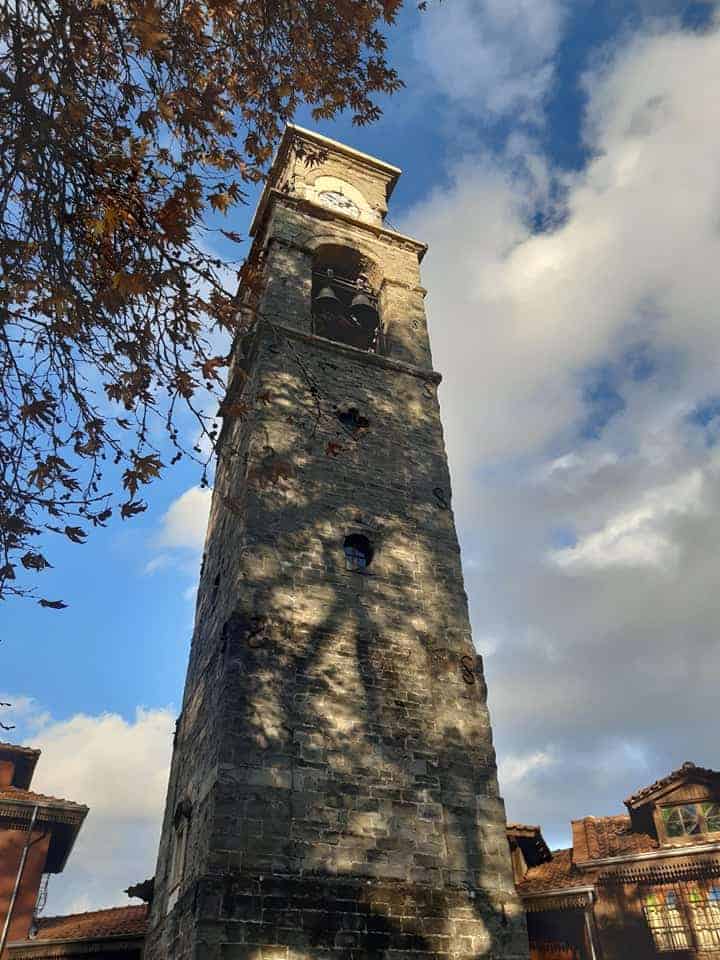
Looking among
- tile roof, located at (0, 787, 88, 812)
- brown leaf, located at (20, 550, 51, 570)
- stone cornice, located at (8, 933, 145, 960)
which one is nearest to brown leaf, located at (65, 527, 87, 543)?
brown leaf, located at (20, 550, 51, 570)

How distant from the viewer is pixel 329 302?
15.0 meters

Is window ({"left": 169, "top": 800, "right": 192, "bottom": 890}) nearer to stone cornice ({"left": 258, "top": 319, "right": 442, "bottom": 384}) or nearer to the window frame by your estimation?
stone cornice ({"left": 258, "top": 319, "right": 442, "bottom": 384})

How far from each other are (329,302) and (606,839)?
521 inches

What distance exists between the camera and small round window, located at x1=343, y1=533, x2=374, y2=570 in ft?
36.9

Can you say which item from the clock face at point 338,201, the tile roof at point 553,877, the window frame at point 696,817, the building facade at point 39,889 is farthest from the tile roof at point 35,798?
the clock face at point 338,201

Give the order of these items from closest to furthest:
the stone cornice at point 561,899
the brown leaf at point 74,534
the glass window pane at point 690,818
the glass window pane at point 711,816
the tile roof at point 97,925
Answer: the brown leaf at point 74,534 → the tile roof at point 97,925 → the stone cornice at point 561,899 → the glass window pane at point 711,816 → the glass window pane at point 690,818

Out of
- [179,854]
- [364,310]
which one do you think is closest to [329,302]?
[364,310]

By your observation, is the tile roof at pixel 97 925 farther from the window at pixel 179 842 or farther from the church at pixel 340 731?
the window at pixel 179 842

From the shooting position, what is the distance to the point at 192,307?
630cm

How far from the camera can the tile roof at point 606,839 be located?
15.5 meters

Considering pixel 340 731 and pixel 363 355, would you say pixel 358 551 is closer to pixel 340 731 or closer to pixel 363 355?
pixel 340 731

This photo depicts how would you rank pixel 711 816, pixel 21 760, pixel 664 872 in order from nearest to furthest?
pixel 664 872 → pixel 711 816 → pixel 21 760

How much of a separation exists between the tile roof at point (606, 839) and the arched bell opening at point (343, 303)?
38.5 ft

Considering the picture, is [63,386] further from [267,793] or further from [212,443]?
[267,793]
